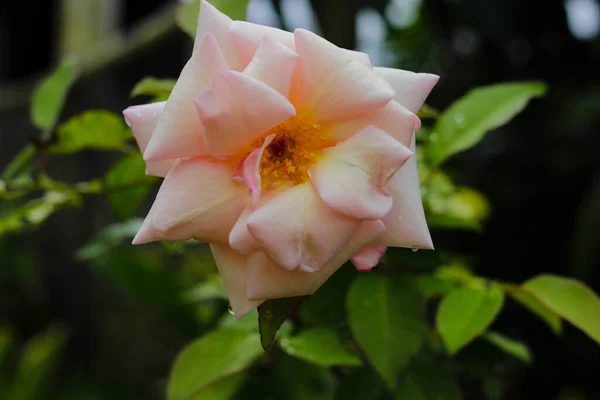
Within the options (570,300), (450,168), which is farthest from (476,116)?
(450,168)

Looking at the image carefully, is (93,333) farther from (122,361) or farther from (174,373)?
(174,373)

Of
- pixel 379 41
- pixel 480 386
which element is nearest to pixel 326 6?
pixel 379 41

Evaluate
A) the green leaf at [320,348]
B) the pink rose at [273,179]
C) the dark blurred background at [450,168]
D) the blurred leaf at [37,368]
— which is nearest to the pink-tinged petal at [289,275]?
the pink rose at [273,179]

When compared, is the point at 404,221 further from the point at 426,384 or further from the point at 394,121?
the point at 426,384

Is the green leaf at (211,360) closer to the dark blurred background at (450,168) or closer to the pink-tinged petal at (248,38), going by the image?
the pink-tinged petal at (248,38)

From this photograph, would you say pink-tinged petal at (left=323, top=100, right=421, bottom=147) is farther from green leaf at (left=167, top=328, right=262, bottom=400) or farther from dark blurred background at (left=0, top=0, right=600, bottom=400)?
dark blurred background at (left=0, top=0, right=600, bottom=400)

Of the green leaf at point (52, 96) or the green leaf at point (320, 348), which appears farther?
the green leaf at point (52, 96)
